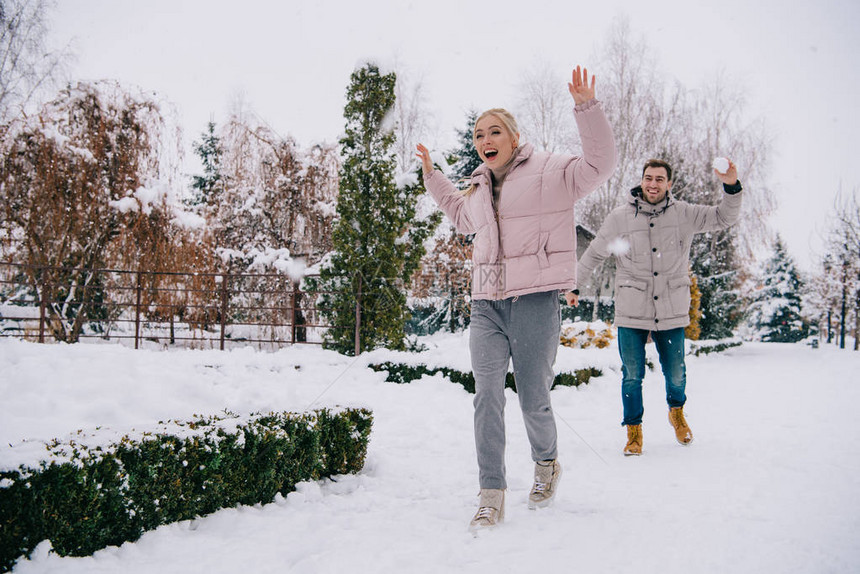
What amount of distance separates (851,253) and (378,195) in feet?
71.4

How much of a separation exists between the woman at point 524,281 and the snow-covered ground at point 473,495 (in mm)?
372

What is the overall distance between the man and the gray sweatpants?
Answer: 4.19 ft

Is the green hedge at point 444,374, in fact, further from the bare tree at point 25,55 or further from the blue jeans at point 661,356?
the bare tree at point 25,55

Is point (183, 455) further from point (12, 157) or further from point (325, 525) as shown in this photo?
point (12, 157)

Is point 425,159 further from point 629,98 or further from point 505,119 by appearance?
point 629,98

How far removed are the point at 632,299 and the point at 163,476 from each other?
10.1 feet

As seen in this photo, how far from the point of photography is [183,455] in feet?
7.59

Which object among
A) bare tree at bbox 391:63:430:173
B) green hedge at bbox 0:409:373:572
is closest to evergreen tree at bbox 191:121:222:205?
bare tree at bbox 391:63:430:173

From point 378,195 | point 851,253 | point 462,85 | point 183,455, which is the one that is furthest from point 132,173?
point 851,253

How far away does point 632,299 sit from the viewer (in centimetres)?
392

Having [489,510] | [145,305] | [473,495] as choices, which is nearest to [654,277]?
[473,495]

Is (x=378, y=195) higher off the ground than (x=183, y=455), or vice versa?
(x=378, y=195)

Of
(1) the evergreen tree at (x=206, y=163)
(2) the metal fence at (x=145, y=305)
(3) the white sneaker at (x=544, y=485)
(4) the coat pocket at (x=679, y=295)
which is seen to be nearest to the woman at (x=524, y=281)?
(3) the white sneaker at (x=544, y=485)

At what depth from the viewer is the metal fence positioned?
998cm
